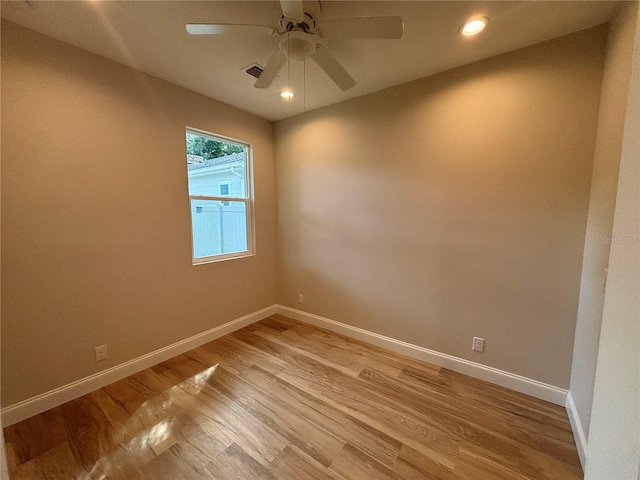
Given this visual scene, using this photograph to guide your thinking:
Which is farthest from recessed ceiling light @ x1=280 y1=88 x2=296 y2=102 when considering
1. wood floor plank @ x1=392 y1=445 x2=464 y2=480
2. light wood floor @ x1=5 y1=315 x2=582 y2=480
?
wood floor plank @ x1=392 y1=445 x2=464 y2=480

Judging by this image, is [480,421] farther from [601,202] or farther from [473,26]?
[473,26]

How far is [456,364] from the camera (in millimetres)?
2219

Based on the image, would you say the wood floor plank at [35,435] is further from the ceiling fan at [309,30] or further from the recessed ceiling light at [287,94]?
the recessed ceiling light at [287,94]

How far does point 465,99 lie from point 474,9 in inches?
26.1

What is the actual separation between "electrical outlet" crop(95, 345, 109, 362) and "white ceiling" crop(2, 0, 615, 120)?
2299mm

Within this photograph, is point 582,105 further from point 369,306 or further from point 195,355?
point 195,355

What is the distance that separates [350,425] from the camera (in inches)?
65.0

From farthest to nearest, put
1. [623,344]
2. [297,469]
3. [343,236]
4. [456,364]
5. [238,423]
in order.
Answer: [343,236], [456,364], [238,423], [297,469], [623,344]

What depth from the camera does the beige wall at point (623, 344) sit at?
1.94ft

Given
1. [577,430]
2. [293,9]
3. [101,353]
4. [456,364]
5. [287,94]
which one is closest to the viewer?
[293,9]

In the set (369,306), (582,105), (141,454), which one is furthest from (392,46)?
(141,454)

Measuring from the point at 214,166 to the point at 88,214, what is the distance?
1.27 m

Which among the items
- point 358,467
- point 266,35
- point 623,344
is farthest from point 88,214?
point 623,344

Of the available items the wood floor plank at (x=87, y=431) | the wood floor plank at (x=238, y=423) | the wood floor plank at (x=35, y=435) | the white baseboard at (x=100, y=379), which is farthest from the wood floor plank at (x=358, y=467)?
the white baseboard at (x=100, y=379)
